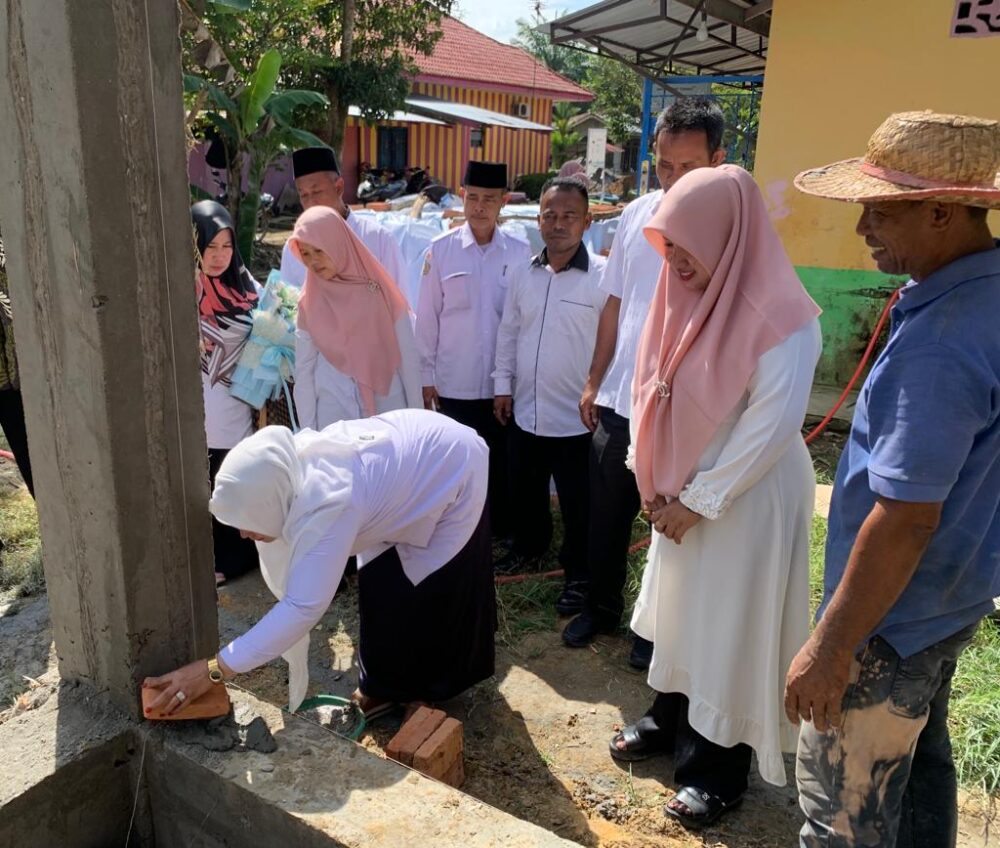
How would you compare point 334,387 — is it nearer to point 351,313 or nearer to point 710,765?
point 351,313

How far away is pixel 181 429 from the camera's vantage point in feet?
7.29

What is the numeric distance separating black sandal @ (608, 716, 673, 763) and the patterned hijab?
233 centimetres

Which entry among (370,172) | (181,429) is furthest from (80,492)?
(370,172)

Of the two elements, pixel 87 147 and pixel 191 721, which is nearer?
pixel 87 147

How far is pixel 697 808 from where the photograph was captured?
97.7 inches

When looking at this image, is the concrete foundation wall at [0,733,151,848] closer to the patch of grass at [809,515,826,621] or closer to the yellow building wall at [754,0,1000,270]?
the patch of grass at [809,515,826,621]

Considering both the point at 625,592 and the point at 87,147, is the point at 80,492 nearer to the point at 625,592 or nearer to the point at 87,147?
the point at 87,147

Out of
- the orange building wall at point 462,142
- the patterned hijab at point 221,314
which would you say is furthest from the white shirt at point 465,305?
the orange building wall at point 462,142

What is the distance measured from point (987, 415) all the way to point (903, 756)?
72cm

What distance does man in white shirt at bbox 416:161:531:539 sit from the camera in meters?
4.20

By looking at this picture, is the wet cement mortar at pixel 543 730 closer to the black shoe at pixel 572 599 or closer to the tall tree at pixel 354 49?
the black shoe at pixel 572 599

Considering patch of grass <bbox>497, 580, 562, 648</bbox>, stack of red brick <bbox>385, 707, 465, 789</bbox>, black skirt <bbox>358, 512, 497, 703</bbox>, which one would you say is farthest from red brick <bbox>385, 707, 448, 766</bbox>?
patch of grass <bbox>497, 580, 562, 648</bbox>

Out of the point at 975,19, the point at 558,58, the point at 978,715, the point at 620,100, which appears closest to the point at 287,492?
the point at 978,715

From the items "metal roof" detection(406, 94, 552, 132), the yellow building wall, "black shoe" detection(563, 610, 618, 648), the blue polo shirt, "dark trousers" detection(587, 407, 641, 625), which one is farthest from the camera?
"metal roof" detection(406, 94, 552, 132)
